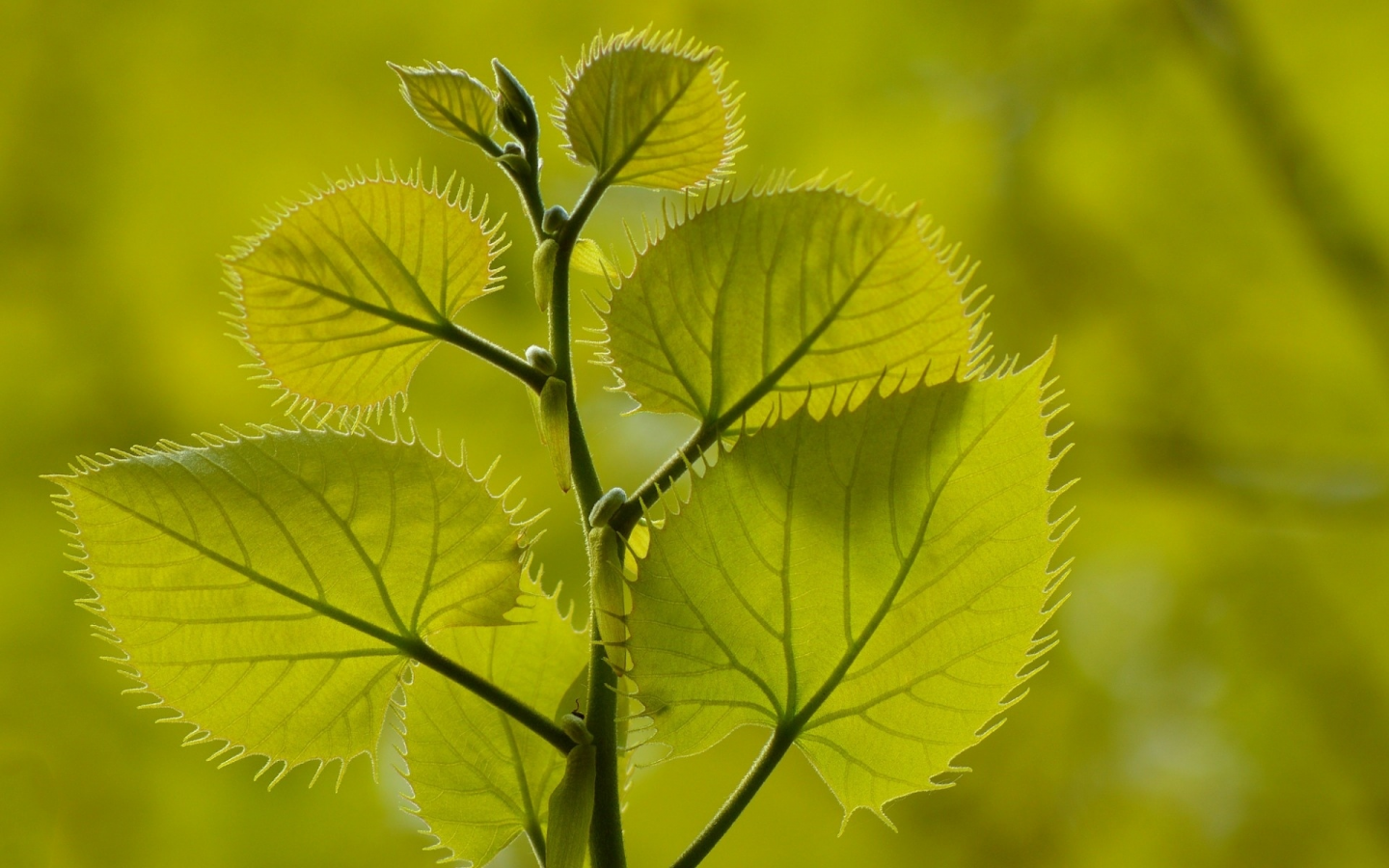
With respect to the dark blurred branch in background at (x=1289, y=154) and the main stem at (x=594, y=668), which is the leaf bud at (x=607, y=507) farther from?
the dark blurred branch in background at (x=1289, y=154)

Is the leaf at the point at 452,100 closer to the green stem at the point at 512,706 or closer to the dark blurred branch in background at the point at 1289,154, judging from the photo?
the green stem at the point at 512,706

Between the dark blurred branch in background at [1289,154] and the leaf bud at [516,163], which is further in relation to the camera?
the dark blurred branch in background at [1289,154]

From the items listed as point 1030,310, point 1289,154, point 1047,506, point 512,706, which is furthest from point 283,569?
point 1289,154

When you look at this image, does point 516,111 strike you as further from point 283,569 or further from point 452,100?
point 283,569

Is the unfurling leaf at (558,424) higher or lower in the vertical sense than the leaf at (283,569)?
higher

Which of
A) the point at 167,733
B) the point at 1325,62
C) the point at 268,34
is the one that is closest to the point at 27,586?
the point at 167,733

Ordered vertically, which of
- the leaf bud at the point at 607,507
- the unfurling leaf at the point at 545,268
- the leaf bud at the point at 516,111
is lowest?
the leaf bud at the point at 607,507

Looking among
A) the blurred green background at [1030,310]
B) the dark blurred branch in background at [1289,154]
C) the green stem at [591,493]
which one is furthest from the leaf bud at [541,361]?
the dark blurred branch in background at [1289,154]
